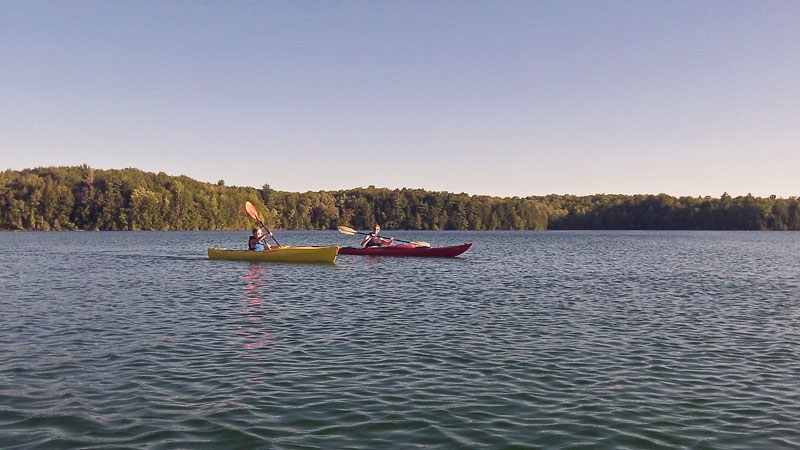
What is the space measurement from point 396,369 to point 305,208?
5998 inches

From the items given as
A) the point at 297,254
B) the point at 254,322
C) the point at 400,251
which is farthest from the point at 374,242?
the point at 254,322

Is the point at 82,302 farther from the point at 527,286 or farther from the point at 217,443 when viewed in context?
the point at 527,286

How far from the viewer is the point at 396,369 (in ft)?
34.4

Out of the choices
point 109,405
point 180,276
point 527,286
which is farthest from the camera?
point 180,276

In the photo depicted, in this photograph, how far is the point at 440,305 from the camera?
18.6m

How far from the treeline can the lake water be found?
367 feet

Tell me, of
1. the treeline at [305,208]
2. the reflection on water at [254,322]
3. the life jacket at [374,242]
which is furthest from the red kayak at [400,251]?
the treeline at [305,208]

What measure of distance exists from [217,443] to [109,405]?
7.63 ft

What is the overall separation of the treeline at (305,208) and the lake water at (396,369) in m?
112

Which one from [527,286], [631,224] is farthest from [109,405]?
[631,224]

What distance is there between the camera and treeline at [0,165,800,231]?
395ft

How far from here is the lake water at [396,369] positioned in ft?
24.5

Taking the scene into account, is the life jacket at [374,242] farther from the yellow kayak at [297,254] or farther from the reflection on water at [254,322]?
the reflection on water at [254,322]

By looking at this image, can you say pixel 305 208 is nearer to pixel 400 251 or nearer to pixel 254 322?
pixel 400 251
